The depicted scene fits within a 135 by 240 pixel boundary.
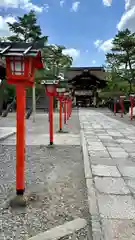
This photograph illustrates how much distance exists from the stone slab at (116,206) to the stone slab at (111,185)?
15cm

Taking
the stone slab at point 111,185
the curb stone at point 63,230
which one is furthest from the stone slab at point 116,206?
the curb stone at point 63,230

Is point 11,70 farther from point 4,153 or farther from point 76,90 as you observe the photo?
point 76,90

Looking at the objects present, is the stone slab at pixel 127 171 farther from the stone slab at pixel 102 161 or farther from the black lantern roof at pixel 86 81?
the black lantern roof at pixel 86 81

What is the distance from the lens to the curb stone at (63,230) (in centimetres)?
207

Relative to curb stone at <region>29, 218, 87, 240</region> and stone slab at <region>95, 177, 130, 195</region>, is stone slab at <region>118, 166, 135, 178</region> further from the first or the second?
curb stone at <region>29, 218, 87, 240</region>

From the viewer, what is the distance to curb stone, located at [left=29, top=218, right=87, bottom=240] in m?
2.07

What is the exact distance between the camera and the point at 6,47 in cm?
254

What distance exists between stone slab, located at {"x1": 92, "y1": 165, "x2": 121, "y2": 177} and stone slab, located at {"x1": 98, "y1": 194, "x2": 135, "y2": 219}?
84 centimetres

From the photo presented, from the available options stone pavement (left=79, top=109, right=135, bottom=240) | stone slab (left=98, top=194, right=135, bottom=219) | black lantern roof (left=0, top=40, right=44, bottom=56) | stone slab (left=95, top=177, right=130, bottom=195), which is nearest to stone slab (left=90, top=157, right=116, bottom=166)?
stone pavement (left=79, top=109, right=135, bottom=240)

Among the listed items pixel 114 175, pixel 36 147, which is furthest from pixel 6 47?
pixel 36 147

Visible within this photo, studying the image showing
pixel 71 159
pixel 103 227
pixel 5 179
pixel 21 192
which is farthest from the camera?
pixel 71 159

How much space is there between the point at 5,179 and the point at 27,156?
5.11 feet

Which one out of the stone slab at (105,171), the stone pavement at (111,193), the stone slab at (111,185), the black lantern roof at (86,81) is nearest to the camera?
the stone pavement at (111,193)

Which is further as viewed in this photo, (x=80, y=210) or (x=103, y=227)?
(x=80, y=210)
